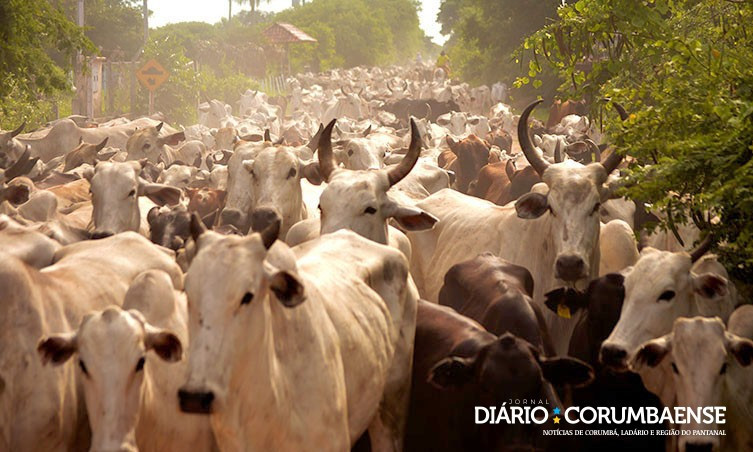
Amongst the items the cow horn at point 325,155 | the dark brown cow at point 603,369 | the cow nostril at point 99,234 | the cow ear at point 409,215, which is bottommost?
the dark brown cow at point 603,369

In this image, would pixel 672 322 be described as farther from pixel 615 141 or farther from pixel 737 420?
pixel 615 141

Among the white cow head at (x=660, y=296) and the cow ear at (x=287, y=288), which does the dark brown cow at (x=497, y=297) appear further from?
the cow ear at (x=287, y=288)

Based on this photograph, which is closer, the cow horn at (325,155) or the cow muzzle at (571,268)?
the cow muzzle at (571,268)

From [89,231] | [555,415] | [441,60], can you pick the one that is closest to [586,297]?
[555,415]

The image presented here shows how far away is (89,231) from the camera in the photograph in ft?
27.2

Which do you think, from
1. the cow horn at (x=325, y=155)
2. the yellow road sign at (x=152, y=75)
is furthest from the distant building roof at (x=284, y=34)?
the cow horn at (x=325, y=155)

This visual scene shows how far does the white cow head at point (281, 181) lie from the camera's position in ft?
27.7

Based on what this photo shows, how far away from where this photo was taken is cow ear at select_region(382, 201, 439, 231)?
23.7 ft

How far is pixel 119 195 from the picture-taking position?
859 cm

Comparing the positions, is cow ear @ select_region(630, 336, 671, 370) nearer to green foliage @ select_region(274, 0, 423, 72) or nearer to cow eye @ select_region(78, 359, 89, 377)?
cow eye @ select_region(78, 359, 89, 377)

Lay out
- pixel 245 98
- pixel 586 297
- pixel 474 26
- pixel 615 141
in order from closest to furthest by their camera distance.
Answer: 1. pixel 586 297
2. pixel 615 141
3. pixel 245 98
4. pixel 474 26

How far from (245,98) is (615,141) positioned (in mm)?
25195

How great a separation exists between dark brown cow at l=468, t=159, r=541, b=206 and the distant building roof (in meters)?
53.5

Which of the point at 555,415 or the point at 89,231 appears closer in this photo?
the point at 555,415
